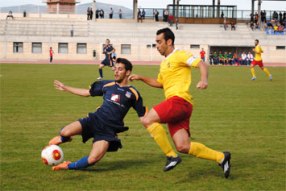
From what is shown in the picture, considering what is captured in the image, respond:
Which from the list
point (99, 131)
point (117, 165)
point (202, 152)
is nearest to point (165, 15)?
point (117, 165)

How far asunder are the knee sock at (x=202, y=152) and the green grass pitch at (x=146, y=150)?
0.29 metres

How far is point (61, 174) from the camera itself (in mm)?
8117

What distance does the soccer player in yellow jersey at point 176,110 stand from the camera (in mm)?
7828

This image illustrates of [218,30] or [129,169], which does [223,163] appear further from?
[218,30]

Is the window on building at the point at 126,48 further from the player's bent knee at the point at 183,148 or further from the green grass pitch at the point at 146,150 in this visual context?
the player's bent knee at the point at 183,148

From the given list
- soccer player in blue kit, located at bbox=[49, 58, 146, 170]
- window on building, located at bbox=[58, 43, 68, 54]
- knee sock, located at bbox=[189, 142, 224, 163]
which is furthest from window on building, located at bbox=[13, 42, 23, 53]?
knee sock, located at bbox=[189, 142, 224, 163]

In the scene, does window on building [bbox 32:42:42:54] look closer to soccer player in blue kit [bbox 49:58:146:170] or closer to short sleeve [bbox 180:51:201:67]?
soccer player in blue kit [bbox 49:58:146:170]

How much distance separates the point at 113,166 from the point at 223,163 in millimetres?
1645

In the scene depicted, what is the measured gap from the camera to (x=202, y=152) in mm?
7926

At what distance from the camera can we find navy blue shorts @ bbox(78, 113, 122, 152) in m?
8.40

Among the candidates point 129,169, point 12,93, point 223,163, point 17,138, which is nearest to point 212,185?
point 223,163

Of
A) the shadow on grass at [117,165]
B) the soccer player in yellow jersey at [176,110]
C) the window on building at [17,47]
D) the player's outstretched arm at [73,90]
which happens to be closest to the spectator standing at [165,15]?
the window on building at [17,47]

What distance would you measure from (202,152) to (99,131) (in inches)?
58.2

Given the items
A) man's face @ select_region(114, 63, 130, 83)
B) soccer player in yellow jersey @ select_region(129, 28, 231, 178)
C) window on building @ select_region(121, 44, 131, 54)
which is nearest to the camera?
soccer player in yellow jersey @ select_region(129, 28, 231, 178)
